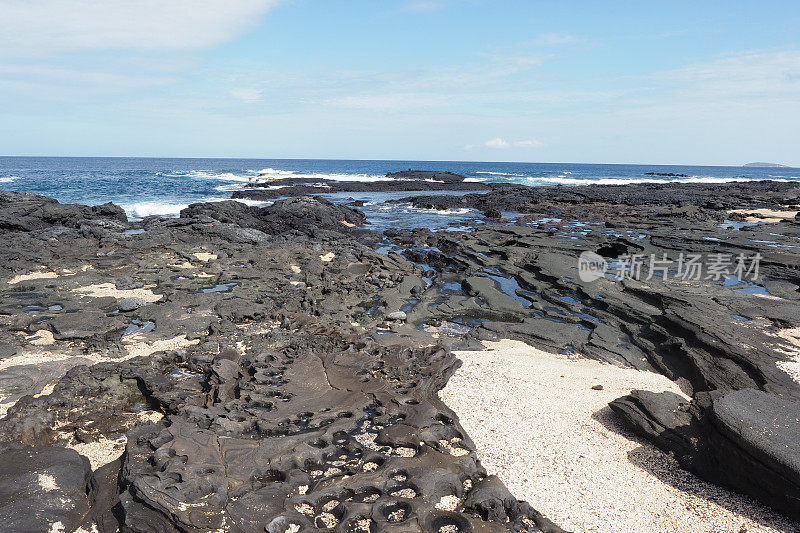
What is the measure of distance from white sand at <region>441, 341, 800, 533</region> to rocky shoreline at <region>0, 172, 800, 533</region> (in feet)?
0.83

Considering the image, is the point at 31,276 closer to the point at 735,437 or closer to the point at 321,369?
the point at 321,369

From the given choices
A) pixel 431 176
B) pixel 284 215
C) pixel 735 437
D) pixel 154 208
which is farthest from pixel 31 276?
pixel 431 176

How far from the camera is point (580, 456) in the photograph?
5414 millimetres

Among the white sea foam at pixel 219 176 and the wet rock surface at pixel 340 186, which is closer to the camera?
the wet rock surface at pixel 340 186

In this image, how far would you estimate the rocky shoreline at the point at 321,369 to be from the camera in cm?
432

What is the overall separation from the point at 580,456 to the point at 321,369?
3.83 meters

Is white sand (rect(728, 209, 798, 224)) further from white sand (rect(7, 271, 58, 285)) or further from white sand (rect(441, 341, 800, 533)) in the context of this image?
white sand (rect(7, 271, 58, 285))

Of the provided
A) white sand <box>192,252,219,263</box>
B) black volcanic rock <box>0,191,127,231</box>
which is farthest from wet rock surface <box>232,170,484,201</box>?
white sand <box>192,252,219,263</box>

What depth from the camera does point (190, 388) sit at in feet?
21.9

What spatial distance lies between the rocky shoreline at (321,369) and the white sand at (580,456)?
0.83ft

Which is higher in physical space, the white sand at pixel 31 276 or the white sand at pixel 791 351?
the white sand at pixel 791 351

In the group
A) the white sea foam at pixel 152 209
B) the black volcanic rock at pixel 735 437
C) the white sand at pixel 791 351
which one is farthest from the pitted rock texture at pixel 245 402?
the white sea foam at pixel 152 209

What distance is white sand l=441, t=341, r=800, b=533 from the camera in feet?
14.5

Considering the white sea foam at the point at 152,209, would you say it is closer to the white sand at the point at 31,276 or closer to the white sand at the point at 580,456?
the white sand at the point at 31,276
